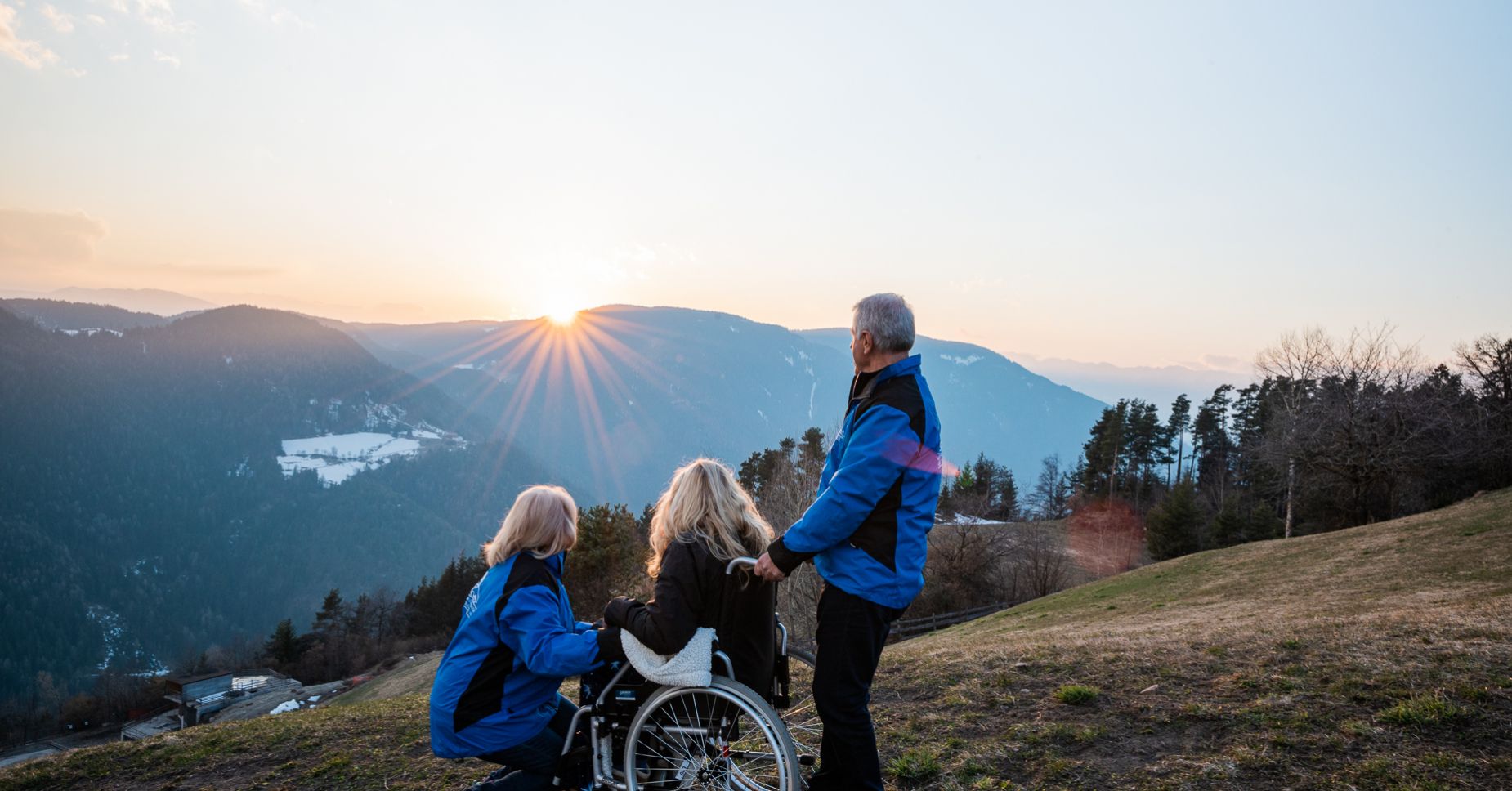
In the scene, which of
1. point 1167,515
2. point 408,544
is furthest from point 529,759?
point 408,544

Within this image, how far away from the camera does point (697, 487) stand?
397 cm

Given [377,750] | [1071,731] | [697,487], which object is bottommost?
[377,750]

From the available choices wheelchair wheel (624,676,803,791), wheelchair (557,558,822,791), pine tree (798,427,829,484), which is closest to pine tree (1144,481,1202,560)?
pine tree (798,427,829,484)

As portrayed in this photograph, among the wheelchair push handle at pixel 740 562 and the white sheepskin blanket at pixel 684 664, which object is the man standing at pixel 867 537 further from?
the white sheepskin blanket at pixel 684 664

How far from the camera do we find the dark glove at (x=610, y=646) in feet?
13.0

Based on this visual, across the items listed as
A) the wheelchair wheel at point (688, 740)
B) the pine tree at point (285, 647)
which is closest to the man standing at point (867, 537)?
the wheelchair wheel at point (688, 740)

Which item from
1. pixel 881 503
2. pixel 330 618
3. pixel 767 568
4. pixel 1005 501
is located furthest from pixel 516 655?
pixel 330 618

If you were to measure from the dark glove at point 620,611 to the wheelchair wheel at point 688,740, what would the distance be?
1.41 feet

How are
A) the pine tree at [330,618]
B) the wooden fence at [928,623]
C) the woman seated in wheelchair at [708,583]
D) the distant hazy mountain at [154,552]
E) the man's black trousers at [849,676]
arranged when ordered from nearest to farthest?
the man's black trousers at [849,676] < the woman seated in wheelchair at [708,583] < the wooden fence at [928,623] < the pine tree at [330,618] < the distant hazy mountain at [154,552]

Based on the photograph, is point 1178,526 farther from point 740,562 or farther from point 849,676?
point 740,562

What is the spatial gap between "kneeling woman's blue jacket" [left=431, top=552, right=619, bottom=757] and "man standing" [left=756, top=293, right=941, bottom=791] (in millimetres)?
1231

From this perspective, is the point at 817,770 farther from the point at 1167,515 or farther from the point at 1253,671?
the point at 1167,515

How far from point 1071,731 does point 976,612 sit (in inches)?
1181

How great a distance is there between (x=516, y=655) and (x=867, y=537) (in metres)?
2.10
